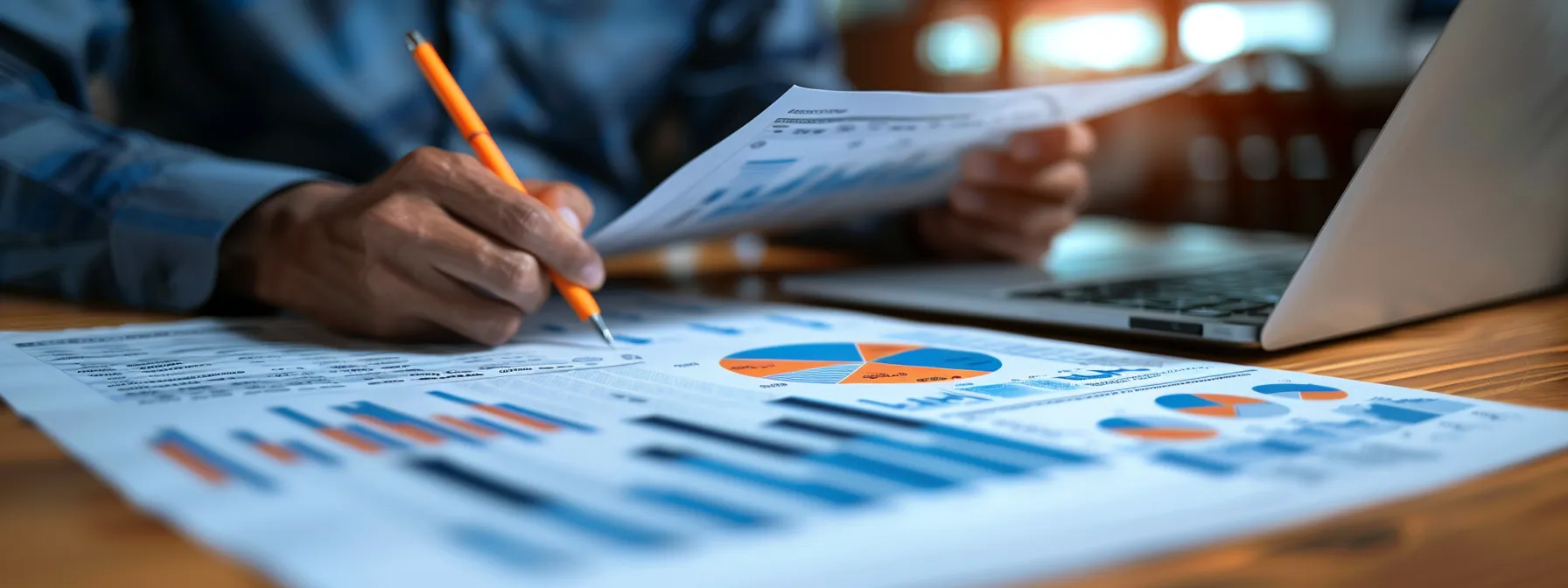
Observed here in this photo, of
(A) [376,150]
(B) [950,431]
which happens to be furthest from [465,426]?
(A) [376,150]

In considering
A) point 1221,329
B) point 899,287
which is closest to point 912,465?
point 1221,329

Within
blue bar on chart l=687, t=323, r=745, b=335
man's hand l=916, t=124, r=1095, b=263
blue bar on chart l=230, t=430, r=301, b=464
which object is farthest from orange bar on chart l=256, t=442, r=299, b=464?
man's hand l=916, t=124, r=1095, b=263

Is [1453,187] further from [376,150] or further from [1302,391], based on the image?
[376,150]

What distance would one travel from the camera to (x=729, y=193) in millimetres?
527

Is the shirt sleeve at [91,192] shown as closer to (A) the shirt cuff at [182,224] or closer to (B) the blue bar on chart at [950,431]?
(A) the shirt cuff at [182,224]

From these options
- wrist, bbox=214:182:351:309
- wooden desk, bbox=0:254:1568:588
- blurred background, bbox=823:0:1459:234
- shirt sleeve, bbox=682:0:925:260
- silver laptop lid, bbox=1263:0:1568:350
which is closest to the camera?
wooden desk, bbox=0:254:1568:588

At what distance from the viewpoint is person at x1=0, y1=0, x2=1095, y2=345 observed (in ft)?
1.57

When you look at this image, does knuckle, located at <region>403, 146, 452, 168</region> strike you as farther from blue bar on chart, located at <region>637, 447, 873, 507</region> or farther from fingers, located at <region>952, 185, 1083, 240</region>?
fingers, located at <region>952, 185, 1083, 240</region>

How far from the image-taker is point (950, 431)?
30 cm

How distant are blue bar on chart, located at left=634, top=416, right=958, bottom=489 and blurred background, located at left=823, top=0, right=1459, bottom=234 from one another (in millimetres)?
1944

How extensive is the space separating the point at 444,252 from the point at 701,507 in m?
0.27

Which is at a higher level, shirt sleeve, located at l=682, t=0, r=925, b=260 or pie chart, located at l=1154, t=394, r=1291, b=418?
shirt sleeve, located at l=682, t=0, r=925, b=260

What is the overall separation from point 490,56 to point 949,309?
57 cm

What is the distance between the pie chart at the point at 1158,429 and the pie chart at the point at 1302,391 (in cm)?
6
